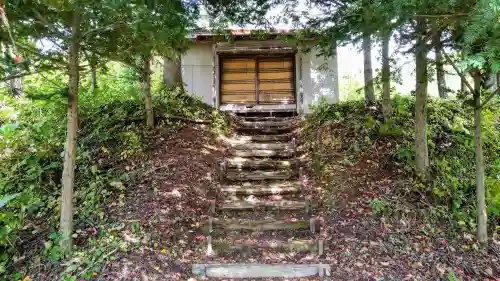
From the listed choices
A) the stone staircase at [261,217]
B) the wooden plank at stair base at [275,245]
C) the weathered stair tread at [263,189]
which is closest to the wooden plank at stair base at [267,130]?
the stone staircase at [261,217]

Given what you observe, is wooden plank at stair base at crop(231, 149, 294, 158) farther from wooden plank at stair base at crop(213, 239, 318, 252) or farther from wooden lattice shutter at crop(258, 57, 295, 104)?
wooden lattice shutter at crop(258, 57, 295, 104)

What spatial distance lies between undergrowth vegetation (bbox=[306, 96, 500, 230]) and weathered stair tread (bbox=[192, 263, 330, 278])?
1366 millimetres

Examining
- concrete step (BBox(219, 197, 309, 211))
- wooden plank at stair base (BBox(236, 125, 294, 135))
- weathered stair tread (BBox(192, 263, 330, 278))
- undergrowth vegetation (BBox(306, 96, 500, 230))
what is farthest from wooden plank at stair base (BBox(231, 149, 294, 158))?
weathered stair tread (BBox(192, 263, 330, 278))

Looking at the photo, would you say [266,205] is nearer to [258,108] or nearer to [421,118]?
[421,118]

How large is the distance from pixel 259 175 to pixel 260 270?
242 centimetres

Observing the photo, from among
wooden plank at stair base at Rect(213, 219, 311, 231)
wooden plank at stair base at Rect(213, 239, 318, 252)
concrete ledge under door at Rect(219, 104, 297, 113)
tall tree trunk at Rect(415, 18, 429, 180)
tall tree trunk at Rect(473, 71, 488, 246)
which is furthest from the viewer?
concrete ledge under door at Rect(219, 104, 297, 113)

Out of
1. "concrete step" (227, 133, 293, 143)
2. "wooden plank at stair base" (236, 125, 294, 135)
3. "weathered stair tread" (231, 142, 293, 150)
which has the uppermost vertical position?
"wooden plank at stair base" (236, 125, 294, 135)

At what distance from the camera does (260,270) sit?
405 cm

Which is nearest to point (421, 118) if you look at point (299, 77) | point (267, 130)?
point (267, 130)

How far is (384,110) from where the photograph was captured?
663cm

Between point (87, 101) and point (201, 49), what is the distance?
417 cm

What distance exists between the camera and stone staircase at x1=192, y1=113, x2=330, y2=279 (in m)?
4.06

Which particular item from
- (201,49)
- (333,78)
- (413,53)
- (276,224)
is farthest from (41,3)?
(333,78)

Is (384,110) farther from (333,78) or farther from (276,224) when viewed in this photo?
(333,78)
